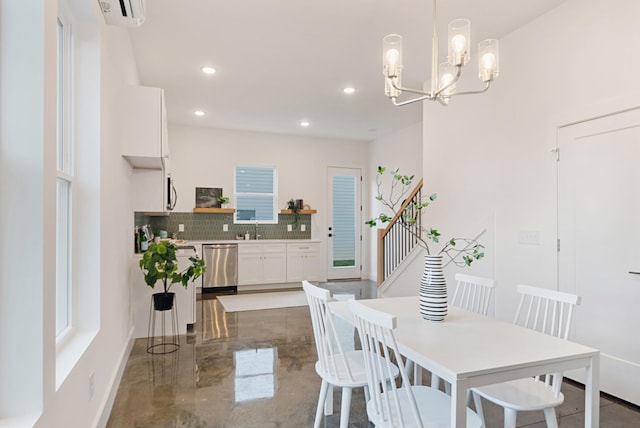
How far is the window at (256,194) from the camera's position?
7254 millimetres

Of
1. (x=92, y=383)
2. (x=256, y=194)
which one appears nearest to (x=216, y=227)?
(x=256, y=194)

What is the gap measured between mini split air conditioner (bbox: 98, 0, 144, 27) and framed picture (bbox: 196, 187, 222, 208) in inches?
186

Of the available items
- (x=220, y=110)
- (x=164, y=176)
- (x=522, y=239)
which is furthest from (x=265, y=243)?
(x=522, y=239)

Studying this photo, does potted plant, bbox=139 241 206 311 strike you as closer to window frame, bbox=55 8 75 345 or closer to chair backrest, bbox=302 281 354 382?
window frame, bbox=55 8 75 345

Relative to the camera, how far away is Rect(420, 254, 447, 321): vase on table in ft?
6.79

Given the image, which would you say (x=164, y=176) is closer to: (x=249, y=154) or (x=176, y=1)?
(x=176, y=1)

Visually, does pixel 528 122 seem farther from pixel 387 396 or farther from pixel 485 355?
pixel 387 396

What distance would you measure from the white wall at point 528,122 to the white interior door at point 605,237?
10 centimetres

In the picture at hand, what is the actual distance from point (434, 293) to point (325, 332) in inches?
24.3

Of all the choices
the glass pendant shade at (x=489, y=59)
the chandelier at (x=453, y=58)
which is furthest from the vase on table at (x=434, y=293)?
the glass pendant shade at (x=489, y=59)

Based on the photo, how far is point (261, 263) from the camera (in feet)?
22.3

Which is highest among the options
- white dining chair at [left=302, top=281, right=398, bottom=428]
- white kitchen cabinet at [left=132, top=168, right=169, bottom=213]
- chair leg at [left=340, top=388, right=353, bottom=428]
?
white kitchen cabinet at [left=132, top=168, right=169, bottom=213]

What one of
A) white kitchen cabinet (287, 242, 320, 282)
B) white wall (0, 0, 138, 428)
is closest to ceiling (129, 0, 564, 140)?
white wall (0, 0, 138, 428)

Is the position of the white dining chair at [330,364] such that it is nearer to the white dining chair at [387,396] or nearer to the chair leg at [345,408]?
the chair leg at [345,408]
